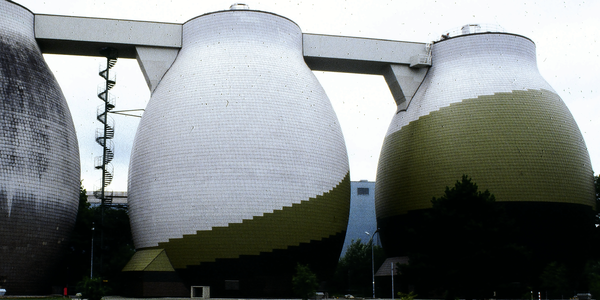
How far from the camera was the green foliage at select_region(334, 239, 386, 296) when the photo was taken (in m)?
56.1

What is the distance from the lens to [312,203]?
37.6 m

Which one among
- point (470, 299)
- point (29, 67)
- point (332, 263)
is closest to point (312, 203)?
point (332, 263)

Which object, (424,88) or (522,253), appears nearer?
(522,253)

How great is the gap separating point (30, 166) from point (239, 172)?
11.7m

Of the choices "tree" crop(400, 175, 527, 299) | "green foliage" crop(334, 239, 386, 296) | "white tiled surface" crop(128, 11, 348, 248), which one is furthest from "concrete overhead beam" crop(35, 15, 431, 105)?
"green foliage" crop(334, 239, 386, 296)

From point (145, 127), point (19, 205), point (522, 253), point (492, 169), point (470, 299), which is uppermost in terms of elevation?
point (145, 127)

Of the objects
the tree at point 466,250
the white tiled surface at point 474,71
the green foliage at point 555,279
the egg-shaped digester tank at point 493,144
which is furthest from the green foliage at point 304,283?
the white tiled surface at point 474,71

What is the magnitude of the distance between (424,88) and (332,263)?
1459 cm

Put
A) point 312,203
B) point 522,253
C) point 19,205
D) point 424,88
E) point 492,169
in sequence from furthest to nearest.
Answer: point 424,88 < point 492,169 < point 312,203 < point 19,205 < point 522,253

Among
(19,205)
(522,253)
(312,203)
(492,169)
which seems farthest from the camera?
(492,169)

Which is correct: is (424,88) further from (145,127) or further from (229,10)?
(145,127)

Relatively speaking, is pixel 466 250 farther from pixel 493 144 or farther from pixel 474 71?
pixel 474 71

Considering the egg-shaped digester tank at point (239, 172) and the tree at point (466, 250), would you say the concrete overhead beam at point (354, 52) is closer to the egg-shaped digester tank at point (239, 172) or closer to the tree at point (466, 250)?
the egg-shaped digester tank at point (239, 172)

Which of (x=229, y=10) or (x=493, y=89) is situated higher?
(x=229, y=10)
